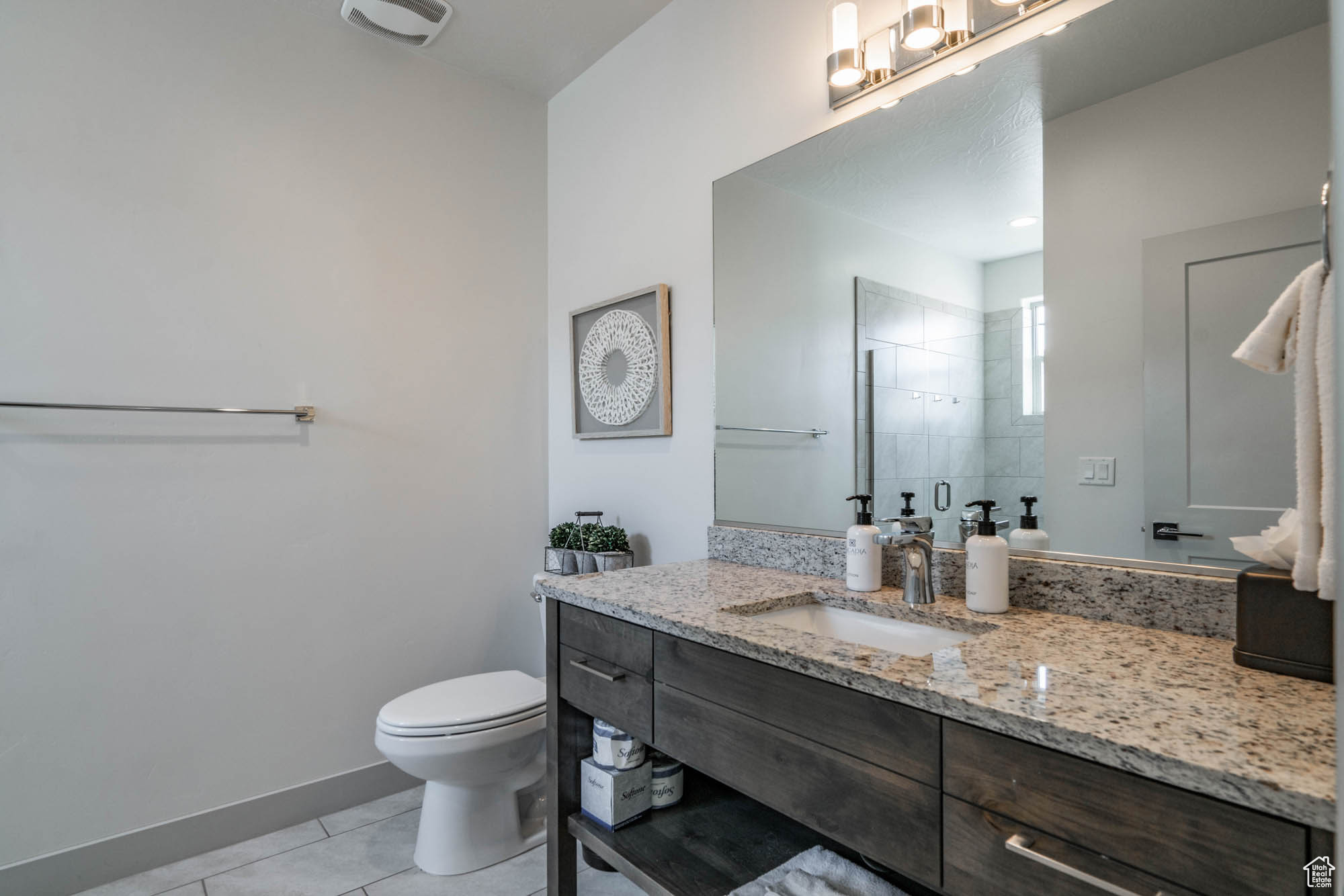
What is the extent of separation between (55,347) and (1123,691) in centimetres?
232

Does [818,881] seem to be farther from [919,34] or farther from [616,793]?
[919,34]

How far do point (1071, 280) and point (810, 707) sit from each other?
0.87 m

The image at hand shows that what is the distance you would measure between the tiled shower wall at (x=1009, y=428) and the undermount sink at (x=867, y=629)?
0.87ft

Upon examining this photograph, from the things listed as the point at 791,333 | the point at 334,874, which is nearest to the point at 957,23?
the point at 791,333

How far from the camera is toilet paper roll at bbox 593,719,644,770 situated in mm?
1489

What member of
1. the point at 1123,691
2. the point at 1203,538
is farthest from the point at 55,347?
the point at 1203,538

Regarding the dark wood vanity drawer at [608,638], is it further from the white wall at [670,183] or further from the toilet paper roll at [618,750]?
the white wall at [670,183]

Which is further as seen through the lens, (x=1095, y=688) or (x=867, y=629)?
(x=867, y=629)

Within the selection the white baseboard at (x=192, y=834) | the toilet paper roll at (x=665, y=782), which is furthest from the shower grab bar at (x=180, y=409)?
the toilet paper roll at (x=665, y=782)

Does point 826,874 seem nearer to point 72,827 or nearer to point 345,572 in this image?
point 345,572

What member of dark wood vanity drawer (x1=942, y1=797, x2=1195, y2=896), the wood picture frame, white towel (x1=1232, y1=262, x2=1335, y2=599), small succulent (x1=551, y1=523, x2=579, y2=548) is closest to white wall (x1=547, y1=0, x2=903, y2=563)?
the wood picture frame

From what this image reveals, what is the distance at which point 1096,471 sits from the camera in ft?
3.94

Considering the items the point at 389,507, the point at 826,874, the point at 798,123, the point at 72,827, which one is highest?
the point at 798,123

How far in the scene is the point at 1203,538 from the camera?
1.08 metres
